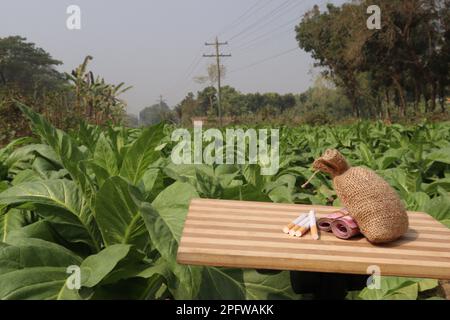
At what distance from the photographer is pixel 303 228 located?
1281mm

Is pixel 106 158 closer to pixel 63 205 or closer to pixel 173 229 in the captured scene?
pixel 63 205

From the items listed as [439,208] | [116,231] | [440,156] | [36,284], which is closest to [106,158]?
[116,231]

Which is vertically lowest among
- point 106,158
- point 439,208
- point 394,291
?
point 394,291

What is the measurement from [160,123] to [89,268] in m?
0.64

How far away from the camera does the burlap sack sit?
1.25 meters

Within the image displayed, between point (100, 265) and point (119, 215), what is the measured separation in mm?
246

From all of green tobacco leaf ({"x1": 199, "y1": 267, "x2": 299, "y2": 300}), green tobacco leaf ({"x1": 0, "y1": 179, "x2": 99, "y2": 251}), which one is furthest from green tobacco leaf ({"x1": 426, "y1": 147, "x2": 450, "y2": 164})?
green tobacco leaf ({"x1": 0, "y1": 179, "x2": 99, "y2": 251})

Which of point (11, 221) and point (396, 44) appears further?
point (396, 44)

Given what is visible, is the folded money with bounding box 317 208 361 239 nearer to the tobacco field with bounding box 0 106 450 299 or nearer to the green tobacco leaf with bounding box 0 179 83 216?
the tobacco field with bounding box 0 106 450 299

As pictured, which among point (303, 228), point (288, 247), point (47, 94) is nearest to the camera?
point (288, 247)

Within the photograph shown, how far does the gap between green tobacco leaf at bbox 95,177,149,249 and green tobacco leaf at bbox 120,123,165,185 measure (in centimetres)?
35

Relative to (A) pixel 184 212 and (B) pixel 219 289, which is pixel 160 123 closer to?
(A) pixel 184 212

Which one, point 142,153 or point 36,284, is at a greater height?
point 142,153
